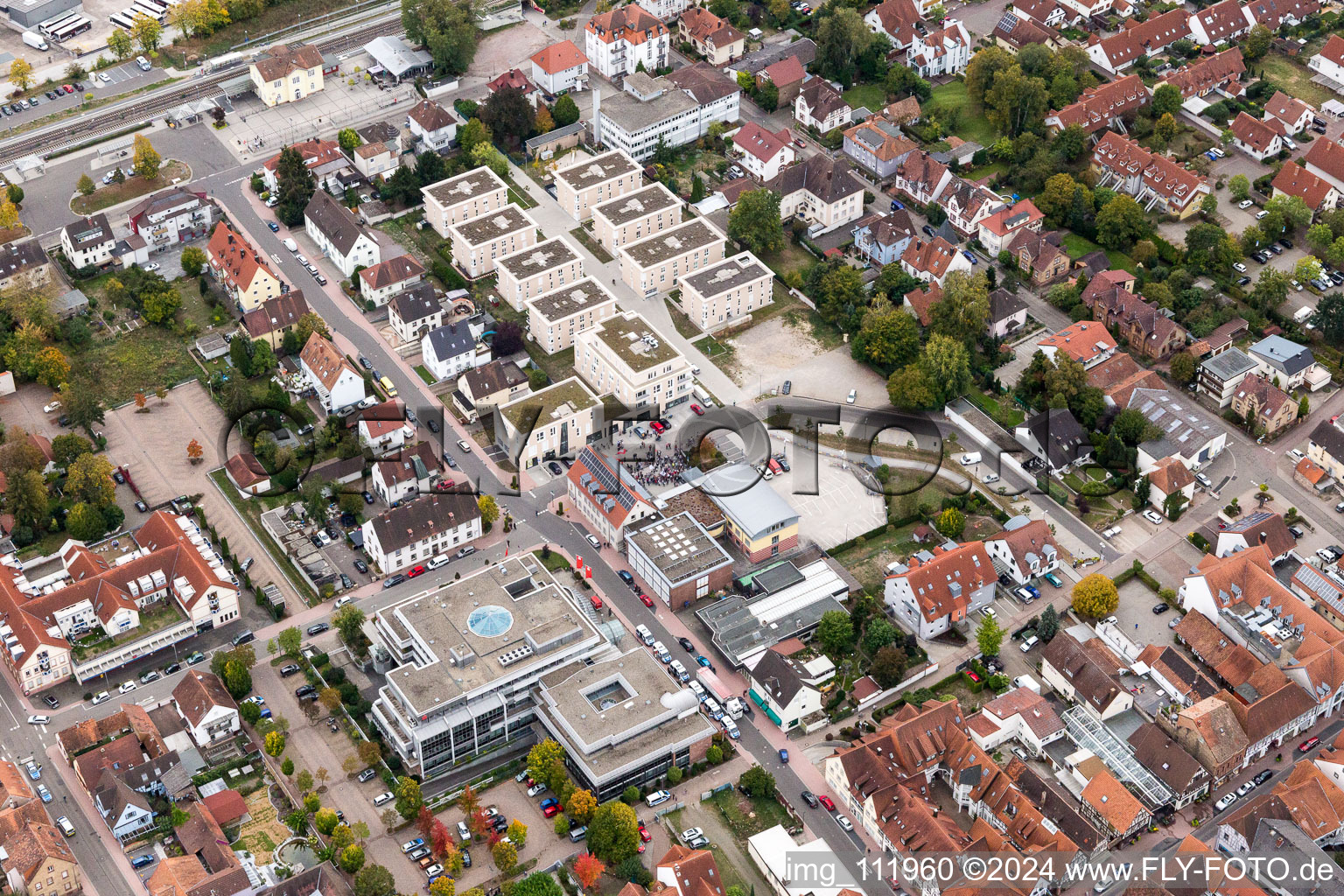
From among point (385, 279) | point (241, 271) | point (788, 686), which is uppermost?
point (241, 271)

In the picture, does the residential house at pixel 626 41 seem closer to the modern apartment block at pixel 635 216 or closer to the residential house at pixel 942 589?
the modern apartment block at pixel 635 216

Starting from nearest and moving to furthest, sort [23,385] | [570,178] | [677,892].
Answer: [677,892] < [23,385] < [570,178]

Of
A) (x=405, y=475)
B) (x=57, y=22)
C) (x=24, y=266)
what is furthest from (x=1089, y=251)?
(x=57, y=22)

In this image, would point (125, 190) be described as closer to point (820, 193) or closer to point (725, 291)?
point (725, 291)

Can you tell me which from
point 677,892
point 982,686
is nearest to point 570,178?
point 982,686

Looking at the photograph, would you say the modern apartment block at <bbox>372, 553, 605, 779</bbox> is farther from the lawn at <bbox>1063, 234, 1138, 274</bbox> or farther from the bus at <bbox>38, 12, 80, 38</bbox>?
the bus at <bbox>38, 12, 80, 38</bbox>

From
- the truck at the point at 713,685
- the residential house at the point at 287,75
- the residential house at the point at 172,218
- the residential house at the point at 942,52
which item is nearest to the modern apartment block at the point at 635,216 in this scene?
the residential house at the point at 172,218

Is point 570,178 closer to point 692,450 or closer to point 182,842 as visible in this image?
point 692,450

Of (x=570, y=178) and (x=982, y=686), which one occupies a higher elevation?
(x=570, y=178)
